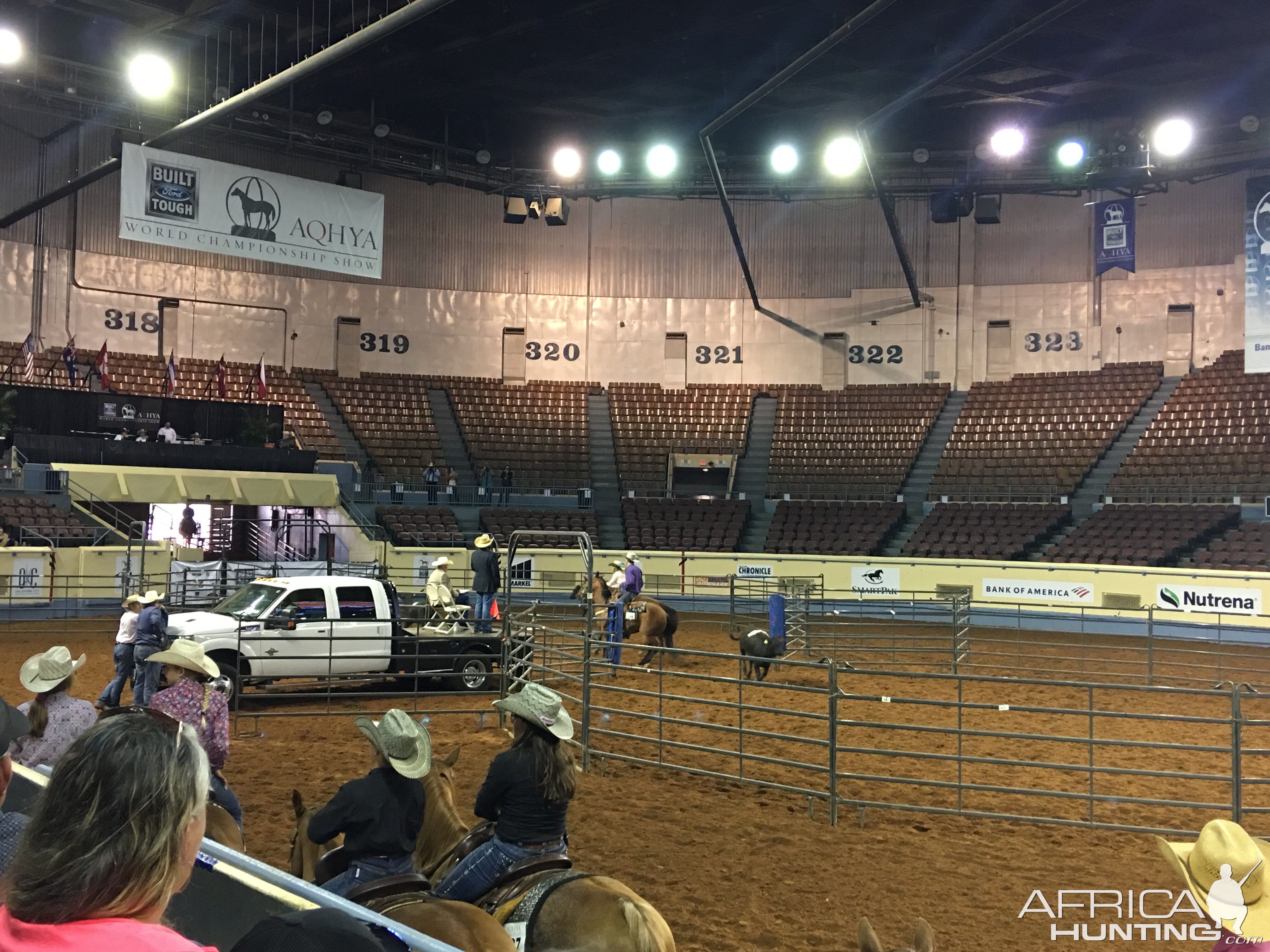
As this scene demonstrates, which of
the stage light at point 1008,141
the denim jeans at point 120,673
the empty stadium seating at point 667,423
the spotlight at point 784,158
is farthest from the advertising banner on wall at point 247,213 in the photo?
the stage light at point 1008,141

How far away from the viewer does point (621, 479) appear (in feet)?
115

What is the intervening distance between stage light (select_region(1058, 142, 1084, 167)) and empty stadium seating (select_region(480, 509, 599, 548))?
692 inches

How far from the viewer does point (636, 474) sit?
3512 cm

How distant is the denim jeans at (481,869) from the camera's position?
15.9ft

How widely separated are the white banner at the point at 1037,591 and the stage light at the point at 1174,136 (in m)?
12.2

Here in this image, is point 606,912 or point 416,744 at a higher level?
point 416,744

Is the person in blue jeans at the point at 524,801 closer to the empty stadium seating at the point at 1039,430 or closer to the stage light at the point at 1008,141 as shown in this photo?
the empty stadium seating at the point at 1039,430

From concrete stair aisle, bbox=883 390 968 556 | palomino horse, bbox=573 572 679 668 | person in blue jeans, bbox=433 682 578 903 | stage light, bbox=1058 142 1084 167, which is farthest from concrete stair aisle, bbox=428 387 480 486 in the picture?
person in blue jeans, bbox=433 682 578 903

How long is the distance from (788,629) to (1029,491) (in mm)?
14292

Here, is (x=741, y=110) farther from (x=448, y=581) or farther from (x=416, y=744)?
(x=416, y=744)

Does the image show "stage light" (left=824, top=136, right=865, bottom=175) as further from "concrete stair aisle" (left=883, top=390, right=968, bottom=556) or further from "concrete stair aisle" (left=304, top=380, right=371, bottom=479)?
"concrete stair aisle" (left=304, top=380, right=371, bottom=479)

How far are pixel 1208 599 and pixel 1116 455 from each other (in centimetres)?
899

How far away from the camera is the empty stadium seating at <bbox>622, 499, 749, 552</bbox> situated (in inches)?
1201

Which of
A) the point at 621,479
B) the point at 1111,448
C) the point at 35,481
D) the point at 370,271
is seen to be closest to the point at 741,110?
the point at 370,271
